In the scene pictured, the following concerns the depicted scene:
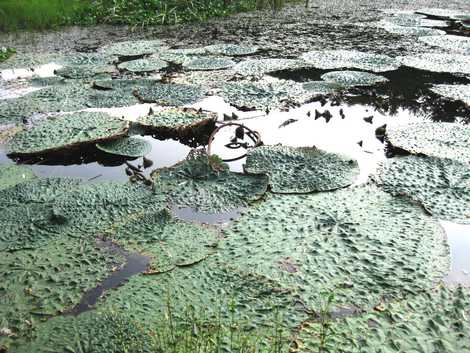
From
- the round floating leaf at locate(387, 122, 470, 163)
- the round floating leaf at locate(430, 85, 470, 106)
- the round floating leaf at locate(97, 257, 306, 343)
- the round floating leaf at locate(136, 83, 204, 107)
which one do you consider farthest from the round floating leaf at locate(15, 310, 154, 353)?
the round floating leaf at locate(430, 85, 470, 106)

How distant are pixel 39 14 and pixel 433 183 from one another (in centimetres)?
559

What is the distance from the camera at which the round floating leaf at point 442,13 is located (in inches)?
251

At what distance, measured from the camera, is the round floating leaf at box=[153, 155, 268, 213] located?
7.01 ft

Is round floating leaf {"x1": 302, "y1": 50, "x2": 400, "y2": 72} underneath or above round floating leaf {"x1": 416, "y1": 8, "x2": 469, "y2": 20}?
underneath

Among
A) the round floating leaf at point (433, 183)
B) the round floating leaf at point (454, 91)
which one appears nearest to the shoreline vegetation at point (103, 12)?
the round floating leaf at point (454, 91)

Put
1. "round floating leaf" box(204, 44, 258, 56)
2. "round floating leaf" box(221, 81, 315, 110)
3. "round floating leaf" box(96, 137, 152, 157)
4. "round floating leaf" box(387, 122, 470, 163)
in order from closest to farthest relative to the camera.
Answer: "round floating leaf" box(387, 122, 470, 163), "round floating leaf" box(96, 137, 152, 157), "round floating leaf" box(221, 81, 315, 110), "round floating leaf" box(204, 44, 258, 56)

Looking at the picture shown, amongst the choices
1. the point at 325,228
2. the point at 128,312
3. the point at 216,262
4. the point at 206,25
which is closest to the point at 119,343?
the point at 128,312

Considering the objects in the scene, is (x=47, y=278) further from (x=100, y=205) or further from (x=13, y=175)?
(x=13, y=175)

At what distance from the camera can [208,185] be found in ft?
7.37

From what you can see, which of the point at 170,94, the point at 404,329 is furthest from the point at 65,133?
the point at 404,329

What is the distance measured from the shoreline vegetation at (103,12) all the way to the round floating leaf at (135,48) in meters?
1.02

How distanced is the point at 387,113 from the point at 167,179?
5.58 feet

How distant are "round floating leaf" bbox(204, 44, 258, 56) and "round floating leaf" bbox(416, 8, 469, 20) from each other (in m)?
3.16

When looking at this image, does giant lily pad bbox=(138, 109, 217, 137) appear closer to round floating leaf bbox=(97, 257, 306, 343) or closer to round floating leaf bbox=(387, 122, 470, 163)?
round floating leaf bbox=(387, 122, 470, 163)
